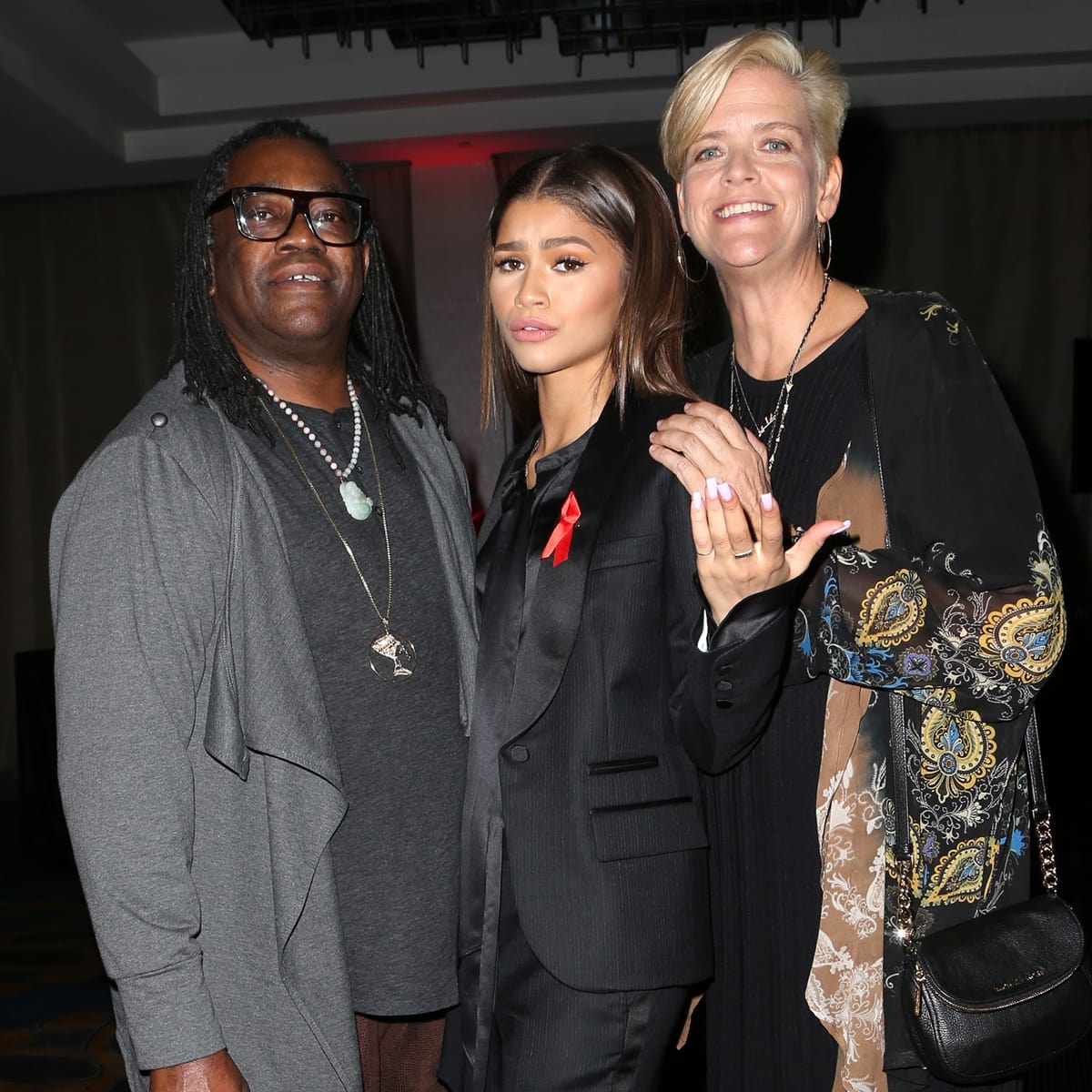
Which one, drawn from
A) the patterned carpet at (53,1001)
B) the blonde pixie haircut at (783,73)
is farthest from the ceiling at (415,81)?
the blonde pixie haircut at (783,73)

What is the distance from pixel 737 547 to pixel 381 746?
1.90ft

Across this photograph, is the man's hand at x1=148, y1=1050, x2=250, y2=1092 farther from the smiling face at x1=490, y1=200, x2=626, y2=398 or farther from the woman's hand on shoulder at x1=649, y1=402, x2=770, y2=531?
the smiling face at x1=490, y1=200, x2=626, y2=398

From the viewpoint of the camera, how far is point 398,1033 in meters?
1.81

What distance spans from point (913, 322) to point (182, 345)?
106 centimetres

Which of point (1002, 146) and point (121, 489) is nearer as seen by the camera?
point (121, 489)

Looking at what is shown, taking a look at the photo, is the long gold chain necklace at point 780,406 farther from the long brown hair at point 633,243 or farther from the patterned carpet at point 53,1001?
the patterned carpet at point 53,1001

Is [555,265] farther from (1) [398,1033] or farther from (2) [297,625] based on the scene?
(1) [398,1033]

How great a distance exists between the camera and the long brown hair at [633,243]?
1.67 meters

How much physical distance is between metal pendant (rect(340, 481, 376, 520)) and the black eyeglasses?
0.36 m

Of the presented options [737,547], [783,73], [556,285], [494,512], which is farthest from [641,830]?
[783,73]

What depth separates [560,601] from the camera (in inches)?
60.1

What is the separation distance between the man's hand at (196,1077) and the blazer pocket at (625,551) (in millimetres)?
761

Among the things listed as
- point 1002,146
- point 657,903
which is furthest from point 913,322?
point 1002,146

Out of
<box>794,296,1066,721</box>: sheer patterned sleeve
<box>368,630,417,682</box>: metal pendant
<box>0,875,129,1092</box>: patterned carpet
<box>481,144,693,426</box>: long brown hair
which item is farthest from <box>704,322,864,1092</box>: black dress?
<box>0,875,129,1092</box>: patterned carpet
